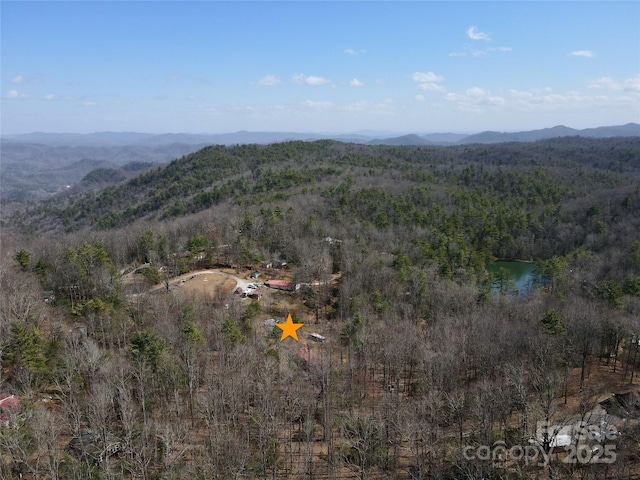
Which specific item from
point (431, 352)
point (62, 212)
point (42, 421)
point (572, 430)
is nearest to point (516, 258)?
point (431, 352)

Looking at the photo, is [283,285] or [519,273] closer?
[283,285]

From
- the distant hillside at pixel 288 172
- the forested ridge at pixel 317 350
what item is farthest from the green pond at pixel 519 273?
the distant hillside at pixel 288 172

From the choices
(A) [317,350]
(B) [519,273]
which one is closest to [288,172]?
(B) [519,273]

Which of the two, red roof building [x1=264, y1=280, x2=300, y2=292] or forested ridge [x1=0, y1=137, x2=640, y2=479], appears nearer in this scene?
forested ridge [x1=0, y1=137, x2=640, y2=479]

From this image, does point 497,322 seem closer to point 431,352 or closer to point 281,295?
point 431,352

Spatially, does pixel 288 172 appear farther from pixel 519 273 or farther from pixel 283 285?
pixel 283 285

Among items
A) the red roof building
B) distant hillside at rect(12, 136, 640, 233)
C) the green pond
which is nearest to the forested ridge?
the red roof building

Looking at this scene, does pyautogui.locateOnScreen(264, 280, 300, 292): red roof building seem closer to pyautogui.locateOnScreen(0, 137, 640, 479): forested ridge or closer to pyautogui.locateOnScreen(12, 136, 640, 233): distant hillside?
pyautogui.locateOnScreen(0, 137, 640, 479): forested ridge

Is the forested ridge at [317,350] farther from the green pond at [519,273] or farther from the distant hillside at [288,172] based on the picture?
the distant hillside at [288,172]
